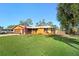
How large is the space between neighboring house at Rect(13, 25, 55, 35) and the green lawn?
0.05 metres

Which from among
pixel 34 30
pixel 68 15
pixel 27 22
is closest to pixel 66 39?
pixel 68 15

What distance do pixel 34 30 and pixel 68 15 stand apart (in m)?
0.42

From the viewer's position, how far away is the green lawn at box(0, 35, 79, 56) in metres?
3.86

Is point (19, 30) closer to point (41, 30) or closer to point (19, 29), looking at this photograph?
point (19, 29)

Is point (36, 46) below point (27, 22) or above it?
below

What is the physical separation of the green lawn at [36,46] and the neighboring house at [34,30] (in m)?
0.05

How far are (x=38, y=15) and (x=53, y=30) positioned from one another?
0.24 m

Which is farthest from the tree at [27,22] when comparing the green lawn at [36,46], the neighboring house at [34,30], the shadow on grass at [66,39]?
the shadow on grass at [66,39]

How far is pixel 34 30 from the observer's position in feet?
12.8

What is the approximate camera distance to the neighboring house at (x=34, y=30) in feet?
12.8

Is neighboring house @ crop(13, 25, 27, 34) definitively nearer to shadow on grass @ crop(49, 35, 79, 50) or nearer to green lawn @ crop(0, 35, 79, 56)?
green lawn @ crop(0, 35, 79, 56)

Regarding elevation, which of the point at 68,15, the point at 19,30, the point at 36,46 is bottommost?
the point at 36,46

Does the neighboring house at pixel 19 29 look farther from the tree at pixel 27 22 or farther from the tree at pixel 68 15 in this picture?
the tree at pixel 68 15

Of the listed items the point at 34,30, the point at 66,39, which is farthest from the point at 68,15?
the point at 34,30
